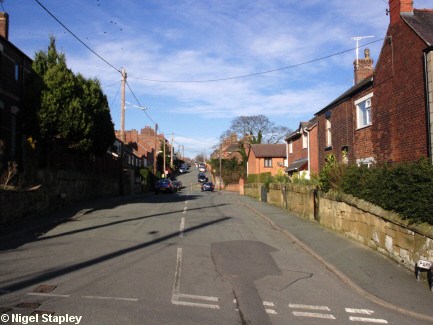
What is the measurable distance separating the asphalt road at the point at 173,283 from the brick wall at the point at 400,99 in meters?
5.17

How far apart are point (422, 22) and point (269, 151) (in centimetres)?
3908

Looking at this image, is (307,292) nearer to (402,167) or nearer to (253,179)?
(402,167)

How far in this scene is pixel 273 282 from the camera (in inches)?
271

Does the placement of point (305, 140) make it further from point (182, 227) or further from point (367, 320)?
point (367, 320)

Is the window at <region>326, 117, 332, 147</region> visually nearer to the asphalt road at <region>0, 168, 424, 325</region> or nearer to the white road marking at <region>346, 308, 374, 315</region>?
the asphalt road at <region>0, 168, 424, 325</region>

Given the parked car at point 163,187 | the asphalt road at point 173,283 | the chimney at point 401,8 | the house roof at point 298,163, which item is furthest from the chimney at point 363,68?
the parked car at point 163,187

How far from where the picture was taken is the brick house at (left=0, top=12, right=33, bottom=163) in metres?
17.5

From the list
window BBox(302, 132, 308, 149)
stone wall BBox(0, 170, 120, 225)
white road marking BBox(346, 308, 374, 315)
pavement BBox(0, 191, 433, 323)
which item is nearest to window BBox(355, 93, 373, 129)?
pavement BBox(0, 191, 433, 323)

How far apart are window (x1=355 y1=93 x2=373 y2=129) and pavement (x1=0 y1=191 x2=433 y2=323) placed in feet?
15.8

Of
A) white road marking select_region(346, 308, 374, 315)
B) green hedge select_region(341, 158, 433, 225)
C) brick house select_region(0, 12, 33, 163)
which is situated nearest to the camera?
white road marking select_region(346, 308, 374, 315)

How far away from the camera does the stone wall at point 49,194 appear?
1220 centimetres

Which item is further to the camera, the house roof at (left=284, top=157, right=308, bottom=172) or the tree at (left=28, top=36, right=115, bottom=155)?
the house roof at (left=284, top=157, right=308, bottom=172)

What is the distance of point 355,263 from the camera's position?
8.22 meters

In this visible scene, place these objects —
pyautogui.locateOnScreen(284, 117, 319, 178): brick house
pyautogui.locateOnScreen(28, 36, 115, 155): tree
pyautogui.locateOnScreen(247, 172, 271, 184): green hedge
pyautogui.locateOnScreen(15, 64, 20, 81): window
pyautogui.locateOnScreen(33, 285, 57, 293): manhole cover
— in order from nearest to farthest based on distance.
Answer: pyautogui.locateOnScreen(33, 285, 57, 293): manhole cover < pyautogui.locateOnScreen(28, 36, 115, 155): tree < pyautogui.locateOnScreen(15, 64, 20, 81): window < pyautogui.locateOnScreen(284, 117, 319, 178): brick house < pyautogui.locateOnScreen(247, 172, 271, 184): green hedge
